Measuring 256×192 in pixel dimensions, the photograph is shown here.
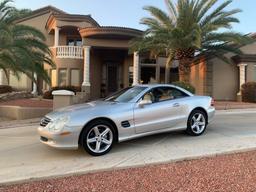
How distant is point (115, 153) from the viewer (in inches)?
293

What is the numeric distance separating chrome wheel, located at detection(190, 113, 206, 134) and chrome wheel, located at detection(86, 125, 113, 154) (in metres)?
2.77

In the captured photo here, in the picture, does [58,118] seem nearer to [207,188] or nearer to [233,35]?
[207,188]

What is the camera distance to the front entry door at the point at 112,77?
2631 cm

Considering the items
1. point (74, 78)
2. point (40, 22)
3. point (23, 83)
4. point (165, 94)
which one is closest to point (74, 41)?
point (74, 78)

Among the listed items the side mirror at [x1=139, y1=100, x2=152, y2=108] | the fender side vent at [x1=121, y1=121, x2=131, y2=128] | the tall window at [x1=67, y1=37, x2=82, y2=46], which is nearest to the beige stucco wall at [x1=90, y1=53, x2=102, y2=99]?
the tall window at [x1=67, y1=37, x2=82, y2=46]

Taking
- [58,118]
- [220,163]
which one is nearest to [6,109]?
[58,118]

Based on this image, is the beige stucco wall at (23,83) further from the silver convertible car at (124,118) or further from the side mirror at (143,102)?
the side mirror at (143,102)

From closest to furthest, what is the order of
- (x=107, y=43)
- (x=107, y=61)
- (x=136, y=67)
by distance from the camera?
(x=107, y=43) → (x=136, y=67) → (x=107, y=61)

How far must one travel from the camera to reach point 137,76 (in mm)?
23531

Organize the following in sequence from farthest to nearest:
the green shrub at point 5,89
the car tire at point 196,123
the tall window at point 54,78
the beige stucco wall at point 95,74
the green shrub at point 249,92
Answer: the beige stucco wall at point 95,74 < the green shrub at point 5,89 < the tall window at point 54,78 < the green shrub at point 249,92 < the car tire at point 196,123

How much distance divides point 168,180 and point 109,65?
21.4 meters

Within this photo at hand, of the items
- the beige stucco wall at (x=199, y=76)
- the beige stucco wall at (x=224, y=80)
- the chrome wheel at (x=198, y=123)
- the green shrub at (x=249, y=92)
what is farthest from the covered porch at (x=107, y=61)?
the chrome wheel at (x=198, y=123)

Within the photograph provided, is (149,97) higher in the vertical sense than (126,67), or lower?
lower

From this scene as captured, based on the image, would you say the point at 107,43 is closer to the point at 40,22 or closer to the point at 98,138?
the point at 40,22
